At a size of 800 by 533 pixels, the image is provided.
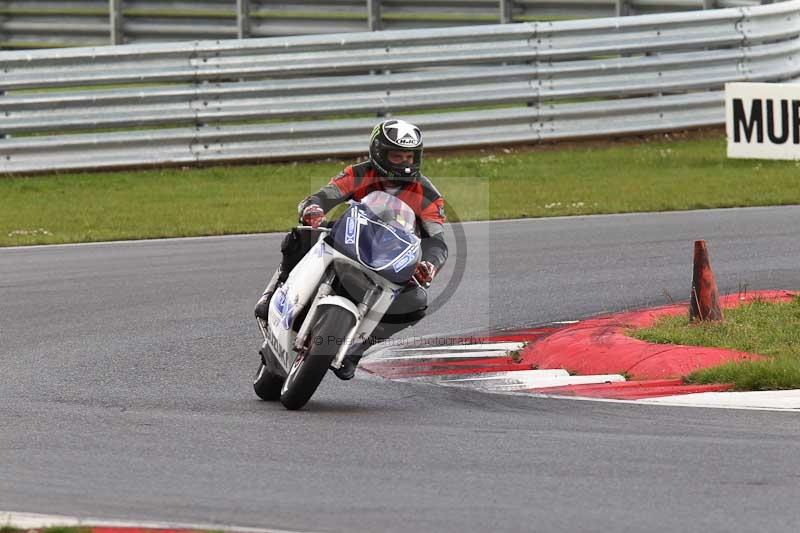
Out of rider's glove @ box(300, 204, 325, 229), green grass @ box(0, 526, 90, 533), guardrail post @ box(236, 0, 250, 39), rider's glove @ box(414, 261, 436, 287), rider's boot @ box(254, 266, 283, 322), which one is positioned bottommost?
green grass @ box(0, 526, 90, 533)

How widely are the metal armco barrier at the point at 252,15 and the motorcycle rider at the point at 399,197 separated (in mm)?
14911

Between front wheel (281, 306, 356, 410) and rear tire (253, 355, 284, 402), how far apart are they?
1.01 ft

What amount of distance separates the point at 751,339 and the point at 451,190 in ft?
29.1

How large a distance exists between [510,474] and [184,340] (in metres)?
4.25

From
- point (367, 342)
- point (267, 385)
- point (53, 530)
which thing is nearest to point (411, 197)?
point (367, 342)

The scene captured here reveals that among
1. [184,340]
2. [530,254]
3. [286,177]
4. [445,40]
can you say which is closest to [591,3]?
[445,40]

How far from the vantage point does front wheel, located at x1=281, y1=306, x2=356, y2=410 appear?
7641mm

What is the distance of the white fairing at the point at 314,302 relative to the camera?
7770 mm

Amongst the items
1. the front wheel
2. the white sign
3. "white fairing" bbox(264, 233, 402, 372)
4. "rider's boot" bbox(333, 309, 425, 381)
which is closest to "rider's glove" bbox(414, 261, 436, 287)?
"white fairing" bbox(264, 233, 402, 372)

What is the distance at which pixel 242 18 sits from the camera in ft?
80.5

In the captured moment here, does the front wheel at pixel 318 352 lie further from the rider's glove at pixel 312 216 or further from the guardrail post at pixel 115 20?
the guardrail post at pixel 115 20

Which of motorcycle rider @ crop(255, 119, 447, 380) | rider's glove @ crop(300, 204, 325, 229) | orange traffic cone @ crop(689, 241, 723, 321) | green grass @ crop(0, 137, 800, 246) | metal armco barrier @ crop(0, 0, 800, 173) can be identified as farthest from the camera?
metal armco barrier @ crop(0, 0, 800, 173)

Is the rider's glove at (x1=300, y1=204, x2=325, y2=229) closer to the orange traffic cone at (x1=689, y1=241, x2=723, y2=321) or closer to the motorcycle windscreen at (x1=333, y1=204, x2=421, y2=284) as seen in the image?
the motorcycle windscreen at (x1=333, y1=204, x2=421, y2=284)

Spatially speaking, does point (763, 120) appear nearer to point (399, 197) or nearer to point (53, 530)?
point (399, 197)
